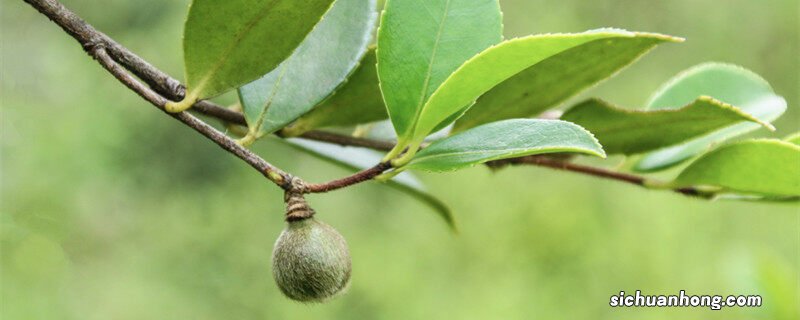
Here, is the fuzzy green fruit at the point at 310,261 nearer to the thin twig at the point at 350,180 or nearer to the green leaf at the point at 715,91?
the thin twig at the point at 350,180

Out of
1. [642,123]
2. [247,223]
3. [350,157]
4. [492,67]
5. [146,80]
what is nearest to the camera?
[492,67]

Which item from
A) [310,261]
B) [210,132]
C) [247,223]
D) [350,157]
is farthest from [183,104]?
[247,223]

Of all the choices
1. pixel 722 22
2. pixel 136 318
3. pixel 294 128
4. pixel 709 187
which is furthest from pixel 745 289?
pixel 722 22

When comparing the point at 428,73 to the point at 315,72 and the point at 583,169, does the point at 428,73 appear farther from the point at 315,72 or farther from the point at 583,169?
the point at 583,169

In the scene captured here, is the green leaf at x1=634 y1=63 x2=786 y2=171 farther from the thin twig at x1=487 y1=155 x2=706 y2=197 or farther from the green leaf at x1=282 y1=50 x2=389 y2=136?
the green leaf at x1=282 y1=50 x2=389 y2=136

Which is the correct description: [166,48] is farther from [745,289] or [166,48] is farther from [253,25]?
[253,25]

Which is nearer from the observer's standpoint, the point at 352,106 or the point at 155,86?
the point at 155,86
